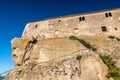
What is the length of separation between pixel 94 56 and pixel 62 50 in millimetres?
5550

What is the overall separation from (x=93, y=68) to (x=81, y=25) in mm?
17007

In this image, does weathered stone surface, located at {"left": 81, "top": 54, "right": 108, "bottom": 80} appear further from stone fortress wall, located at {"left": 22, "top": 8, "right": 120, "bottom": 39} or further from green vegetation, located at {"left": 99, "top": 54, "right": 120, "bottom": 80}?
stone fortress wall, located at {"left": 22, "top": 8, "right": 120, "bottom": 39}

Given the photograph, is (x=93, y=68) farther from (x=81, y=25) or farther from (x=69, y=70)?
(x=81, y=25)

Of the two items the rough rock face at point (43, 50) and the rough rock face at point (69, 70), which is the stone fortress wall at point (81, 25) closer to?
the rough rock face at point (43, 50)

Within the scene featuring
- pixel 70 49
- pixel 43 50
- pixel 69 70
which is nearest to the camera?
pixel 69 70

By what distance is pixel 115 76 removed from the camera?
73.5 ft

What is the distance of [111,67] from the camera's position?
23938mm

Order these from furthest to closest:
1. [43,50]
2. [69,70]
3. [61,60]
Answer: [43,50] → [61,60] → [69,70]

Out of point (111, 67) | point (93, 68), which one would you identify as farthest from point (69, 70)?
point (111, 67)

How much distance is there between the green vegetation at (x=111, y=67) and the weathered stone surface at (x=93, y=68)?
725 mm

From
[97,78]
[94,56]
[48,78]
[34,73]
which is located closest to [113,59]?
[94,56]

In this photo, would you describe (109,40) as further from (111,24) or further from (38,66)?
(38,66)

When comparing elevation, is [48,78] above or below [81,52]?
Answer: below

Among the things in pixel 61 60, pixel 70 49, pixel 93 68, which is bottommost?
pixel 93 68
